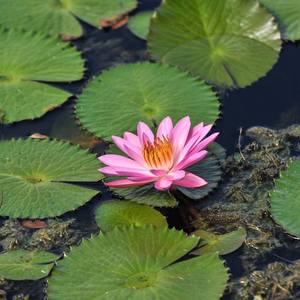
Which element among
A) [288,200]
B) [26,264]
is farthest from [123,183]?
[288,200]

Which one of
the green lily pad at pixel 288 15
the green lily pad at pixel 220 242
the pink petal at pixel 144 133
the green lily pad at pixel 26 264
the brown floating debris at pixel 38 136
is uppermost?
the green lily pad at pixel 288 15

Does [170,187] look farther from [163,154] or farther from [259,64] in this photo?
[259,64]

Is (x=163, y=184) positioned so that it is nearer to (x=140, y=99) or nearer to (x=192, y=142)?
(x=192, y=142)

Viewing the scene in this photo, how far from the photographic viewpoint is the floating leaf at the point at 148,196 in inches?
139

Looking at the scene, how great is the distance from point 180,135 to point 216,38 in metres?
1.17

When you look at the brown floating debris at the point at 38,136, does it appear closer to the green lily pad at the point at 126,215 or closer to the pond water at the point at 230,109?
the pond water at the point at 230,109

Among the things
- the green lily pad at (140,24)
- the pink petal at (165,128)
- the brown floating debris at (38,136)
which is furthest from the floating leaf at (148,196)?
the green lily pad at (140,24)

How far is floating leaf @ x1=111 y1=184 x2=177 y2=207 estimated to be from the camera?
3.53 metres

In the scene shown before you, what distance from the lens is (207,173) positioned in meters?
3.71

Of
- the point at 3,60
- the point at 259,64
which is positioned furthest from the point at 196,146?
the point at 3,60

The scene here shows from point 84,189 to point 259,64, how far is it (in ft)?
4.42

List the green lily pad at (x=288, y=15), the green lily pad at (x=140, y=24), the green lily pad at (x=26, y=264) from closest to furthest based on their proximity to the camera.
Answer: the green lily pad at (x=26, y=264) < the green lily pad at (x=288, y=15) < the green lily pad at (x=140, y=24)

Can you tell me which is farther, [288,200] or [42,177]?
[42,177]

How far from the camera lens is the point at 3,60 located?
4.55 m
